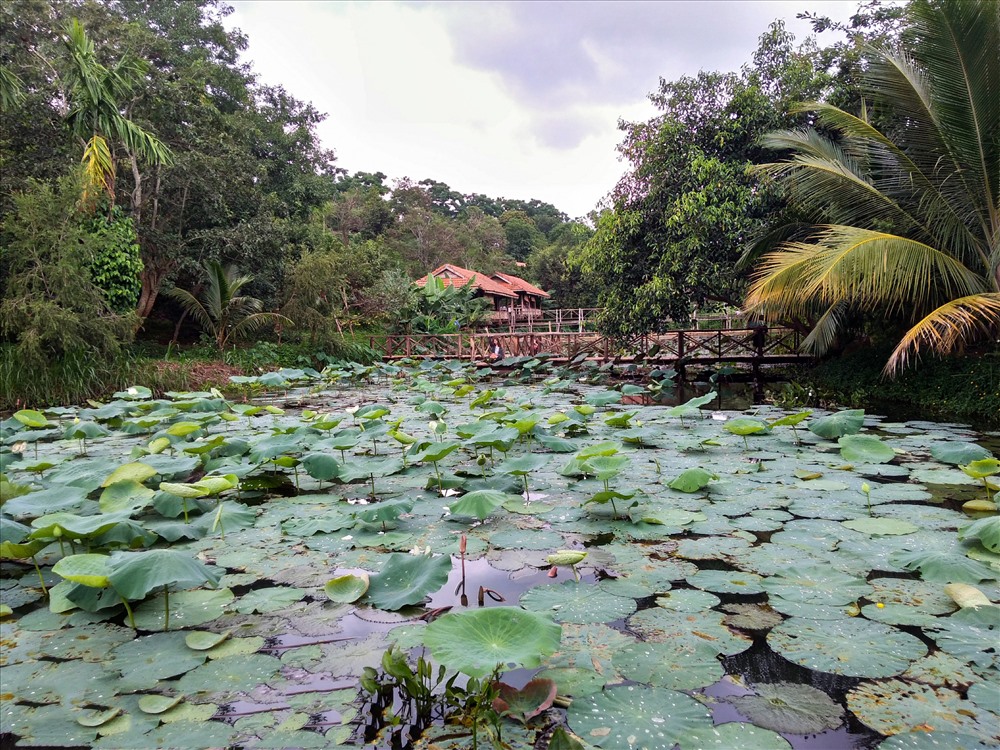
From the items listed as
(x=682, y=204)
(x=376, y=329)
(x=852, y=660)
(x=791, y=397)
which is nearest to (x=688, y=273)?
(x=682, y=204)

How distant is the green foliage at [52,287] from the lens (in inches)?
301

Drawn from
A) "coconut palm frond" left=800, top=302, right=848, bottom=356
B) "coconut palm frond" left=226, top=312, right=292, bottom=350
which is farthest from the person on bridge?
"coconut palm frond" left=800, top=302, right=848, bottom=356

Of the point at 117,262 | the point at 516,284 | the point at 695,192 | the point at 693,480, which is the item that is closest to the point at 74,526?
the point at 693,480

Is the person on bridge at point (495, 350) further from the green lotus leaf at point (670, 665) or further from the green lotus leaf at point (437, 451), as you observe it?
the green lotus leaf at point (670, 665)

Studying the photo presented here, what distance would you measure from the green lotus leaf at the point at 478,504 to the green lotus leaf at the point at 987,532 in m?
1.95

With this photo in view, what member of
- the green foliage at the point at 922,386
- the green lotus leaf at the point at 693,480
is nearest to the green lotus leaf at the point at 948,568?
the green lotus leaf at the point at 693,480

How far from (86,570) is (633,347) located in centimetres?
1196

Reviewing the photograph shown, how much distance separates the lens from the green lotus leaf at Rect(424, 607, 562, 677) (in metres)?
1.35

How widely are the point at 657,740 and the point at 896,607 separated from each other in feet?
3.68

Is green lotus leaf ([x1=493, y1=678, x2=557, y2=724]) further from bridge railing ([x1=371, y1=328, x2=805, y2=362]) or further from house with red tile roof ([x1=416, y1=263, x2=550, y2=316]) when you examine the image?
house with red tile roof ([x1=416, y1=263, x2=550, y2=316])

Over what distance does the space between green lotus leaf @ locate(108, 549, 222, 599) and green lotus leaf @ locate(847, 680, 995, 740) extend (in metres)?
1.96

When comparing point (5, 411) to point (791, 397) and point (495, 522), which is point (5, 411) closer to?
point (495, 522)

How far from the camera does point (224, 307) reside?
504 inches

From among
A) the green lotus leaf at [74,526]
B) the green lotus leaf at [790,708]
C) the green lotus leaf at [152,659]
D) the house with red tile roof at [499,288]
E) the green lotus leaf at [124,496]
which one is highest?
the house with red tile roof at [499,288]
